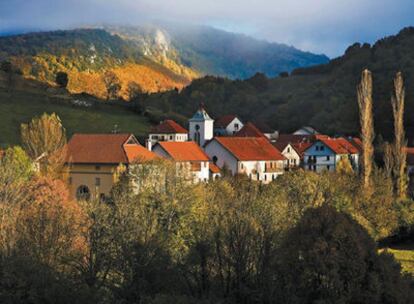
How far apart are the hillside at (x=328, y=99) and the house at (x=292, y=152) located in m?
32.3

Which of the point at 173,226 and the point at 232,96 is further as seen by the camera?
the point at 232,96

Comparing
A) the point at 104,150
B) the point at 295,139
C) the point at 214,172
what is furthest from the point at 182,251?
the point at 295,139

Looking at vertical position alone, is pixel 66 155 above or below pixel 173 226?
above

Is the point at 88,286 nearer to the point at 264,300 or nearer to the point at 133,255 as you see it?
the point at 133,255

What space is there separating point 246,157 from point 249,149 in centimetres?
324

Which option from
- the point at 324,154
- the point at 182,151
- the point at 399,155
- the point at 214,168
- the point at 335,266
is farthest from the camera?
the point at 324,154

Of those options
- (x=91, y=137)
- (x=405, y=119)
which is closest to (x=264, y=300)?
(x=91, y=137)

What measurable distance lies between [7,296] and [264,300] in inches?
465

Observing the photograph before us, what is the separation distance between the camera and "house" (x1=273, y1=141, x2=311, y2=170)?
102 metres

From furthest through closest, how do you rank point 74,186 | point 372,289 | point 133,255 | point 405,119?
1. point 405,119
2. point 74,186
3. point 133,255
4. point 372,289

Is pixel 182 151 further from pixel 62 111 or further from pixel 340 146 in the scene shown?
pixel 62 111

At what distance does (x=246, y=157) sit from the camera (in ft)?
291

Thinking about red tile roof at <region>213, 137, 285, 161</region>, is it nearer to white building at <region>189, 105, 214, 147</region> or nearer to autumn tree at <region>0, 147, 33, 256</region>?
white building at <region>189, 105, 214, 147</region>

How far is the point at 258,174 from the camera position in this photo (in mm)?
89500
